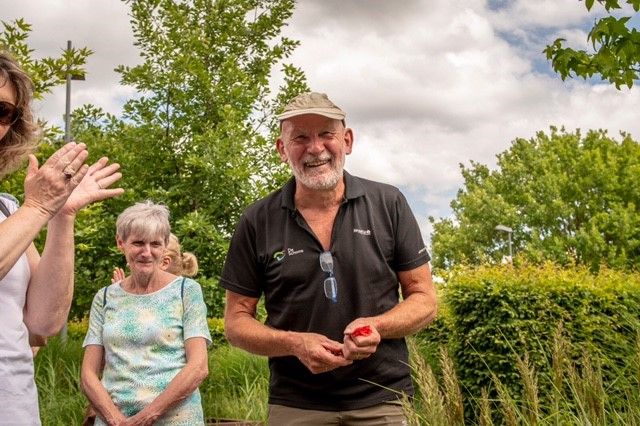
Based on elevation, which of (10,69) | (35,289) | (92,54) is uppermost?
(92,54)

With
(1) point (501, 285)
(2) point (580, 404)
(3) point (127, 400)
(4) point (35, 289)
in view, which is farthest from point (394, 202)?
(1) point (501, 285)

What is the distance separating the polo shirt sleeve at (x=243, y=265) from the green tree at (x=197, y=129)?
31.2 feet

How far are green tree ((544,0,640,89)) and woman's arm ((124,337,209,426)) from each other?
181 inches

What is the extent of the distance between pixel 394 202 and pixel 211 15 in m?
12.9

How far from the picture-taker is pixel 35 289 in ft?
9.64

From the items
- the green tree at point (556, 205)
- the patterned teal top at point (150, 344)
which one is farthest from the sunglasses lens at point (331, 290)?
the green tree at point (556, 205)

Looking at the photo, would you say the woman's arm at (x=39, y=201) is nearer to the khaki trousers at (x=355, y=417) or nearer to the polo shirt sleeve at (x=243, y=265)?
the polo shirt sleeve at (x=243, y=265)

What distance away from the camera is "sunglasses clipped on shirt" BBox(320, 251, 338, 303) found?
3451 mm

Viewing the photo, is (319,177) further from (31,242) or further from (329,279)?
(31,242)

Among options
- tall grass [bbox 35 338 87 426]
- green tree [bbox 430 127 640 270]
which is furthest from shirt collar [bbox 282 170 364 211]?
green tree [bbox 430 127 640 270]

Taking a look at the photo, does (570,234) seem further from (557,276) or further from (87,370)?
(87,370)

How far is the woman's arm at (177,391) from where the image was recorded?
4.32m

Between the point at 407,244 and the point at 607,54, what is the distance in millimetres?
5340

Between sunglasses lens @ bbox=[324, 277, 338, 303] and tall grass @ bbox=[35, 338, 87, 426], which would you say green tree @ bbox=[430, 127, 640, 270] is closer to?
tall grass @ bbox=[35, 338, 87, 426]
